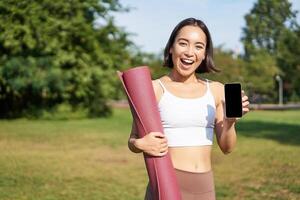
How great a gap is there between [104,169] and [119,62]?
18267mm

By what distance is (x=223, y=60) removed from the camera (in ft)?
167

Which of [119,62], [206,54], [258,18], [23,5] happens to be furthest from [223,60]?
[206,54]

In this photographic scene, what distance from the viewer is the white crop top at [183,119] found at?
210 centimetres

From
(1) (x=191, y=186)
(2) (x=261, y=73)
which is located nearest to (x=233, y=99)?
(1) (x=191, y=186)

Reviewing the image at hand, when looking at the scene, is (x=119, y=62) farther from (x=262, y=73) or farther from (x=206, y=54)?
(x=262, y=73)

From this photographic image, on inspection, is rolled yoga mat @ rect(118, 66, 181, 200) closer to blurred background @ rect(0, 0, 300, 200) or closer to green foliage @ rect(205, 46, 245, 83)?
blurred background @ rect(0, 0, 300, 200)

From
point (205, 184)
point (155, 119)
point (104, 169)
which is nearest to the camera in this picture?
point (155, 119)

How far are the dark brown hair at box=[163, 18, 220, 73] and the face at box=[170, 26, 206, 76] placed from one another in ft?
0.08

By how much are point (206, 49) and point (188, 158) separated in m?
0.53

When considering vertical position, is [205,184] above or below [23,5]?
below

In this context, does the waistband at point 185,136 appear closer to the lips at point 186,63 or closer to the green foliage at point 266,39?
the lips at point 186,63

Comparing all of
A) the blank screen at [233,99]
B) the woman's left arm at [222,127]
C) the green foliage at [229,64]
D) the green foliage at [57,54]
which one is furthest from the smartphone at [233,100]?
the green foliage at [229,64]

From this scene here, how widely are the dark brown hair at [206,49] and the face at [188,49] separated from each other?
2cm

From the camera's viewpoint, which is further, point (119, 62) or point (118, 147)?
point (119, 62)
